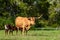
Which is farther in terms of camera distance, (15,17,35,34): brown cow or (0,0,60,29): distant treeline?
(0,0,60,29): distant treeline

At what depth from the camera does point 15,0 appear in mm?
38969

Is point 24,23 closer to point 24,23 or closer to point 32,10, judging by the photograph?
point 24,23

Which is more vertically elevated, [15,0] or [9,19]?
[15,0]

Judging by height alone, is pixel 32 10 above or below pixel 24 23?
above

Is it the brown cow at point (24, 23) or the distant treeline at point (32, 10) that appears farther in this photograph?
the distant treeline at point (32, 10)

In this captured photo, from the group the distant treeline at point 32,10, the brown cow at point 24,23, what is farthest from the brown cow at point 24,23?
the distant treeline at point 32,10

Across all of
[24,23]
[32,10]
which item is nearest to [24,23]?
[24,23]

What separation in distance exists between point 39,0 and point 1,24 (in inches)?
448

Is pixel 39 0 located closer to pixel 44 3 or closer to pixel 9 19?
pixel 44 3

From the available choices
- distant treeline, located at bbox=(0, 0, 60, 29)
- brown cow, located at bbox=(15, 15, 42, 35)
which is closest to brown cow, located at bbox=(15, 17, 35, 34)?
brown cow, located at bbox=(15, 15, 42, 35)

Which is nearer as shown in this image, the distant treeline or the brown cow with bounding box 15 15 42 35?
the brown cow with bounding box 15 15 42 35

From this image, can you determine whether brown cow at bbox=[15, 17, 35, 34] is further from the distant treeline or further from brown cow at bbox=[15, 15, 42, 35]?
the distant treeline

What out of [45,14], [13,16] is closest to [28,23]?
[13,16]

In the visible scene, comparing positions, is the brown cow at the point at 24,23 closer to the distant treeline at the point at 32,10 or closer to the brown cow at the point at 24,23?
the brown cow at the point at 24,23
